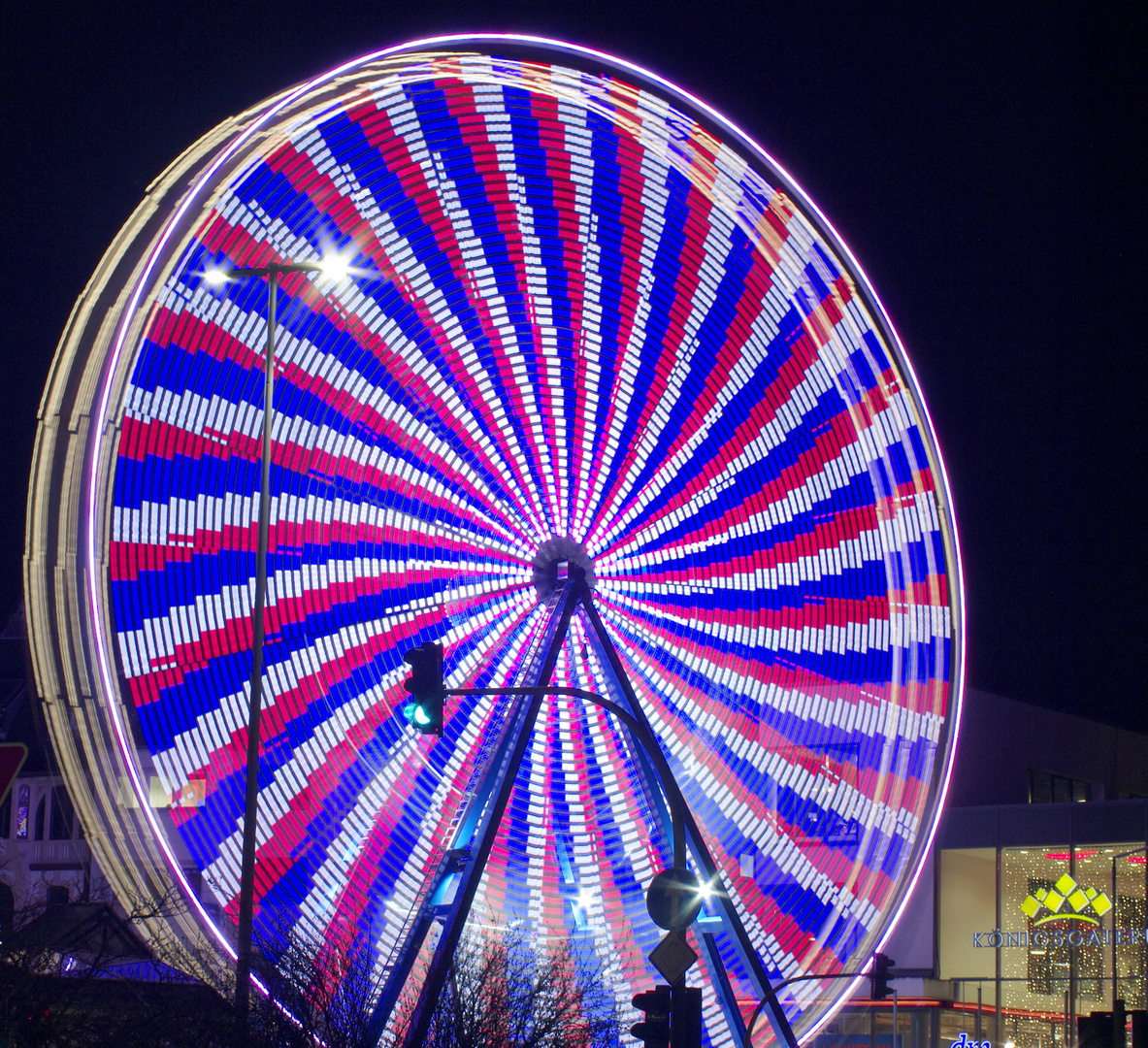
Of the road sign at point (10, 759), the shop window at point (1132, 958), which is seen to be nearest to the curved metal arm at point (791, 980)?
the road sign at point (10, 759)

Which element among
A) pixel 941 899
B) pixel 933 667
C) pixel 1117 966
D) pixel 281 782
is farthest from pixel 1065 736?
pixel 281 782

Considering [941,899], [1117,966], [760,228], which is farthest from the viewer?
[941,899]

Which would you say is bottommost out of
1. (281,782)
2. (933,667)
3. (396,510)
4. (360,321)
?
(281,782)

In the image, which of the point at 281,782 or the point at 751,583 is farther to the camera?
the point at 751,583

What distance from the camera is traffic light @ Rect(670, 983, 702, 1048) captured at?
8078 millimetres

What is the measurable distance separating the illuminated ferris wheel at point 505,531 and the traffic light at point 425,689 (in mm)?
2817

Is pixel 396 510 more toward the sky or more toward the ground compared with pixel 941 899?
more toward the sky

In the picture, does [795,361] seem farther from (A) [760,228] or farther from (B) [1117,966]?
(B) [1117,966]

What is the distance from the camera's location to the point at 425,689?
322 inches

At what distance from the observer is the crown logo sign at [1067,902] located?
2500 cm

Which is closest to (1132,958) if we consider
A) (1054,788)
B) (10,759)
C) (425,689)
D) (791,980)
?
(1054,788)

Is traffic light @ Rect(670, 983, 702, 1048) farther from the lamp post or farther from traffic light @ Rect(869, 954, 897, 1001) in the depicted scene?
traffic light @ Rect(869, 954, 897, 1001)

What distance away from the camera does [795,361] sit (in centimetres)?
1341

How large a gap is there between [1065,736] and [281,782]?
25.1 metres
